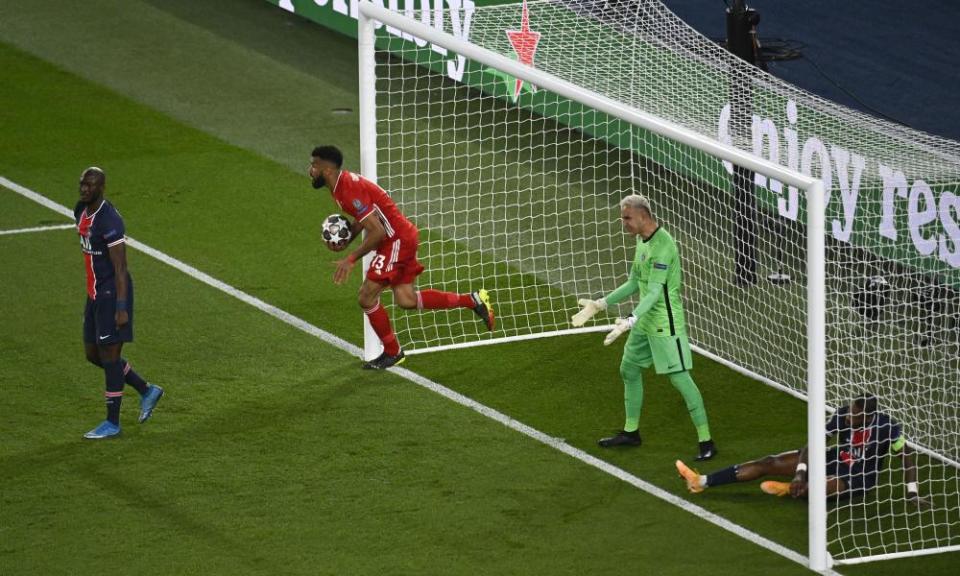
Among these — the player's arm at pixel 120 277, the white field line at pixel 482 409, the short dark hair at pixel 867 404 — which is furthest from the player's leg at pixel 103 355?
the short dark hair at pixel 867 404

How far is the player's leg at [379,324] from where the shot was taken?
12.2 m

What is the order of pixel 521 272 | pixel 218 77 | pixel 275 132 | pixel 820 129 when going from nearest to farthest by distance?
pixel 820 129 < pixel 521 272 < pixel 275 132 < pixel 218 77

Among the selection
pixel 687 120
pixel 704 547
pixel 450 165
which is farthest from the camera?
pixel 450 165

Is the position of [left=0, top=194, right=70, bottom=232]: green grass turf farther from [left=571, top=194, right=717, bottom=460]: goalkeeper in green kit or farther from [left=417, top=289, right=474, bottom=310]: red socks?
[left=571, top=194, right=717, bottom=460]: goalkeeper in green kit

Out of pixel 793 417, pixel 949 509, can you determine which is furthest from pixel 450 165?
pixel 949 509

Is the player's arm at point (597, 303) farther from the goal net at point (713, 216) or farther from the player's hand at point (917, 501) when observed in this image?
the player's hand at point (917, 501)

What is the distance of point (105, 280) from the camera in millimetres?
10859

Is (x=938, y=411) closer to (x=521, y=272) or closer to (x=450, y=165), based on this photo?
(x=521, y=272)

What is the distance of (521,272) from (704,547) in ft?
17.3

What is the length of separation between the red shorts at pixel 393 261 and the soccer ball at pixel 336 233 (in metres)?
0.27

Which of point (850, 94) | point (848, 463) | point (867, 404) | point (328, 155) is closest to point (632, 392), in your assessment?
point (848, 463)

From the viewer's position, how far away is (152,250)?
15.1 m

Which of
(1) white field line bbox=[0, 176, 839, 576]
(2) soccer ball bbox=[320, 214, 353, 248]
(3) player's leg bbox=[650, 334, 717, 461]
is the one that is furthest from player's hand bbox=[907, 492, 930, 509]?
(2) soccer ball bbox=[320, 214, 353, 248]

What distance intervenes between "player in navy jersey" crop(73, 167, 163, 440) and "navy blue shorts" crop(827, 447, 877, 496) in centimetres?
463
